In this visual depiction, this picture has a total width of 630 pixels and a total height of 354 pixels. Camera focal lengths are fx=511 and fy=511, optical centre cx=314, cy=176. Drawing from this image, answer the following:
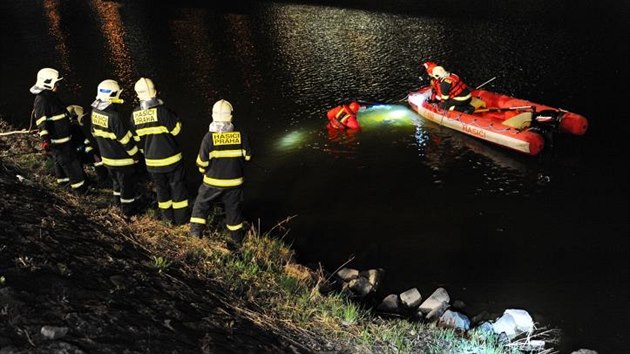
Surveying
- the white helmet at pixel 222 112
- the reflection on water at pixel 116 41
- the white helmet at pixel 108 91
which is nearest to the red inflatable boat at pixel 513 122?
the white helmet at pixel 222 112

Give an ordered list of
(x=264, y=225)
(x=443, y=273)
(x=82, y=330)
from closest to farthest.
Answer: (x=82, y=330) < (x=443, y=273) < (x=264, y=225)

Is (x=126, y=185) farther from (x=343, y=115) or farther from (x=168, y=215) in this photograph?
(x=343, y=115)

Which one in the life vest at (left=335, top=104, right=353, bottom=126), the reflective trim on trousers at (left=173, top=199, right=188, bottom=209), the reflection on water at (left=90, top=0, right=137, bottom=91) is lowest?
the reflective trim on trousers at (left=173, top=199, right=188, bottom=209)

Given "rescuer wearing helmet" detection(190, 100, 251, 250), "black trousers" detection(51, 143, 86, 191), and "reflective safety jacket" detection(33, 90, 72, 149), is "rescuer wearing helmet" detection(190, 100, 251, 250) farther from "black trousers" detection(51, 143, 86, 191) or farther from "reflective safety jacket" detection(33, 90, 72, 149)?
"reflective safety jacket" detection(33, 90, 72, 149)

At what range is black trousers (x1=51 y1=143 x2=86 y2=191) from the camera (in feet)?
22.6

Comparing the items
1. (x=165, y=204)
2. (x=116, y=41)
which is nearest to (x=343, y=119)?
(x=165, y=204)

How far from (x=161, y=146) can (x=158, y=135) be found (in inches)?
5.4

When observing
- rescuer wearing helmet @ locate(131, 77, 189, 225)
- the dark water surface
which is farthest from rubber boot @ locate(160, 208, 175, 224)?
the dark water surface

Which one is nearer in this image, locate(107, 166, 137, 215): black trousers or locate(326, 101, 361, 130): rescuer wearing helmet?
locate(107, 166, 137, 215): black trousers

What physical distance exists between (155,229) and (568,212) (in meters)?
7.05

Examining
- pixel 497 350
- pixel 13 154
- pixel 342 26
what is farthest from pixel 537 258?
pixel 342 26

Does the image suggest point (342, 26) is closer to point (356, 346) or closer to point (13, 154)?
point (13, 154)

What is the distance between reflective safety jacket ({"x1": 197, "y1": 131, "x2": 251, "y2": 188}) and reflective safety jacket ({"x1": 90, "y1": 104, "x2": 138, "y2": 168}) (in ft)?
3.22

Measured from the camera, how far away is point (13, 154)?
7.73 m
